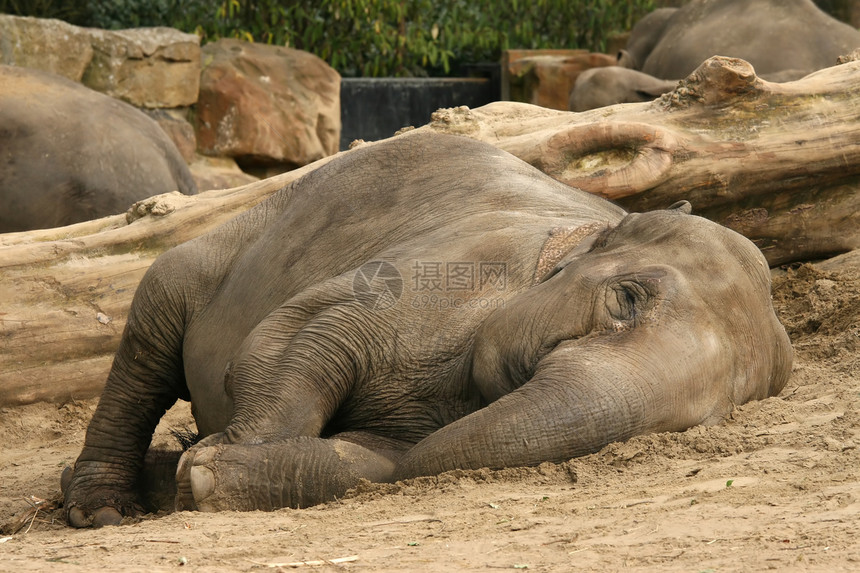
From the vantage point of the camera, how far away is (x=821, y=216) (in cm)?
647

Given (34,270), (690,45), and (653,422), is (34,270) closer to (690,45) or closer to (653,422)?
(653,422)

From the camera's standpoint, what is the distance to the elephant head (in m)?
3.07

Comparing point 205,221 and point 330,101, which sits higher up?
point 205,221

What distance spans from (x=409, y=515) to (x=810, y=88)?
415cm

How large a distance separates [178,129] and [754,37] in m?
5.86

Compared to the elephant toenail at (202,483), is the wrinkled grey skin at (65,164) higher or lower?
lower

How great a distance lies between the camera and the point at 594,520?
9.36ft

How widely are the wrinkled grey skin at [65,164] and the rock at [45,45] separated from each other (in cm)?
273

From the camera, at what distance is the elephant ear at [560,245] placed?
3.65 metres

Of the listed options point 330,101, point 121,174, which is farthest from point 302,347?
point 330,101

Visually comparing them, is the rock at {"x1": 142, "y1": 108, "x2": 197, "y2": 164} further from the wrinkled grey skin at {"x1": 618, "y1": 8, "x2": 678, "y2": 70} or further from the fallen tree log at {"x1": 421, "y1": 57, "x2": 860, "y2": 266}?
the fallen tree log at {"x1": 421, "y1": 57, "x2": 860, "y2": 266}

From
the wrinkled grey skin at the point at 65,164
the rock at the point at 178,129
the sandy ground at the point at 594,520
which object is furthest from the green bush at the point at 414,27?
the sandy ground at the point at 594,520

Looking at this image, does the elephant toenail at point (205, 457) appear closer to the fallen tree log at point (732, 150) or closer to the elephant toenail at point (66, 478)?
the elephant toenail at point (66, 478)

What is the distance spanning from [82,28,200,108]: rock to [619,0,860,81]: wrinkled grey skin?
477 centimetres
